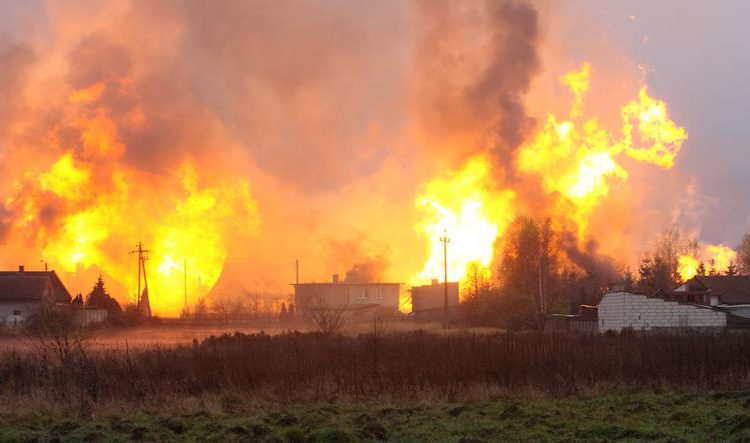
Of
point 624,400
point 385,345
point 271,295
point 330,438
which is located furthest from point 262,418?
point 271,295

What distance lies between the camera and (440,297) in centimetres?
9650

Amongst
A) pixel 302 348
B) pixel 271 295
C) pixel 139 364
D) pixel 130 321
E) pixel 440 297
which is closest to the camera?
pixel 139 364

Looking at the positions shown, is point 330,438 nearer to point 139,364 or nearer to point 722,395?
point 722,395

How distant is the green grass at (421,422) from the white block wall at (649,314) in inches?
1023

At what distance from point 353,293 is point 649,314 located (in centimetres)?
5614

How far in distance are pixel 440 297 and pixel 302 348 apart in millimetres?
65453

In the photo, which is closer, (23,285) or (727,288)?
(727,288)

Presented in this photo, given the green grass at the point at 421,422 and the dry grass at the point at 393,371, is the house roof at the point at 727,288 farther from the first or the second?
the green grass at the point at 421,422

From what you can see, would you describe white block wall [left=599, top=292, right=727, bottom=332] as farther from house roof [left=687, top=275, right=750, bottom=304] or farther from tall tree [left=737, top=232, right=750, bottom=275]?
tall tree [left=737, top=232, right=750, bottom=275]

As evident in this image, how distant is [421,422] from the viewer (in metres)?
17.9

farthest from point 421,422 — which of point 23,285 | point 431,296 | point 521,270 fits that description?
point 431,296

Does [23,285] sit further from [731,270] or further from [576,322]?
[731,270]

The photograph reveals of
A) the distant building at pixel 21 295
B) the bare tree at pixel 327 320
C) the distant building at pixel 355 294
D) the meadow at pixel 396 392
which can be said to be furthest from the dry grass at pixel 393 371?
the distant building at pixel 355 294

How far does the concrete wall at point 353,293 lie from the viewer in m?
99.1
